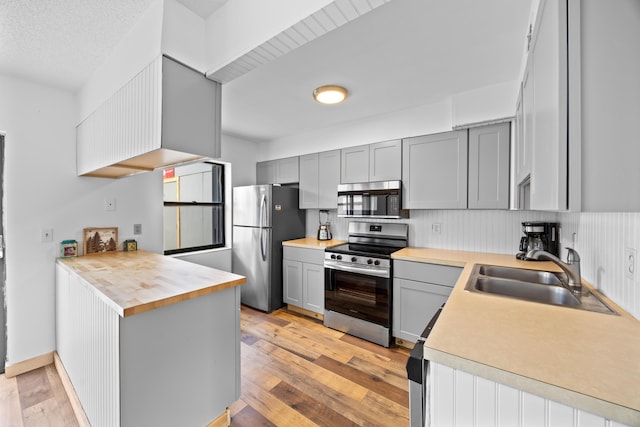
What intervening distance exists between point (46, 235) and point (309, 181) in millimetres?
2658

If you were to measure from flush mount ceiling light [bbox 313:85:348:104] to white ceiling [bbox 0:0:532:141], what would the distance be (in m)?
0.06

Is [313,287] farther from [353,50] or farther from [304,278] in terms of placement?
[353,50]

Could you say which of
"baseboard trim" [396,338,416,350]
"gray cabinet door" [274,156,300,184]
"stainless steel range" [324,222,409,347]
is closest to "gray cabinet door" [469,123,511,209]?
"stainless steel range" [324,222,409,347]

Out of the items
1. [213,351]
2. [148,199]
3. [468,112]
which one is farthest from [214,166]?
[468,112]

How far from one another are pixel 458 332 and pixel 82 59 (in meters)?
2.82

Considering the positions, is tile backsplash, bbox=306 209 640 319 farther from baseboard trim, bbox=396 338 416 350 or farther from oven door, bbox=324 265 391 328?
baseboard trim, bbox=396 338 416 350

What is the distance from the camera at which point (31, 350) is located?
7.27 feet

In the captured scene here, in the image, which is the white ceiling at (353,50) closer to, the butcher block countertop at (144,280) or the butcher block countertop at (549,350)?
the butcher block countertop at (144,280)

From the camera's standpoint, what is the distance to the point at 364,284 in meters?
2.79

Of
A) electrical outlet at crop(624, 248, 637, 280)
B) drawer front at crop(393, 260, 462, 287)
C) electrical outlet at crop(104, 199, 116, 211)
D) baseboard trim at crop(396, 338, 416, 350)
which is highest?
electrical outlet at crop(104, 199, 116, 211)

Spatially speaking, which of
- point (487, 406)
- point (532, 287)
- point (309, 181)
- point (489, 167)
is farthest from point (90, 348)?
point (489, 167)

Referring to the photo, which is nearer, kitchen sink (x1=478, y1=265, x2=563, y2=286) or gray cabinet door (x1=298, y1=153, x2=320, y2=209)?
kitchen sink (x1=478, y1=265, x2=563, y2=286)

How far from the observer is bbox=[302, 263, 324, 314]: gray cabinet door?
3.17 metres

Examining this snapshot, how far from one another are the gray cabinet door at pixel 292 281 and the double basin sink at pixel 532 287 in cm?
204
